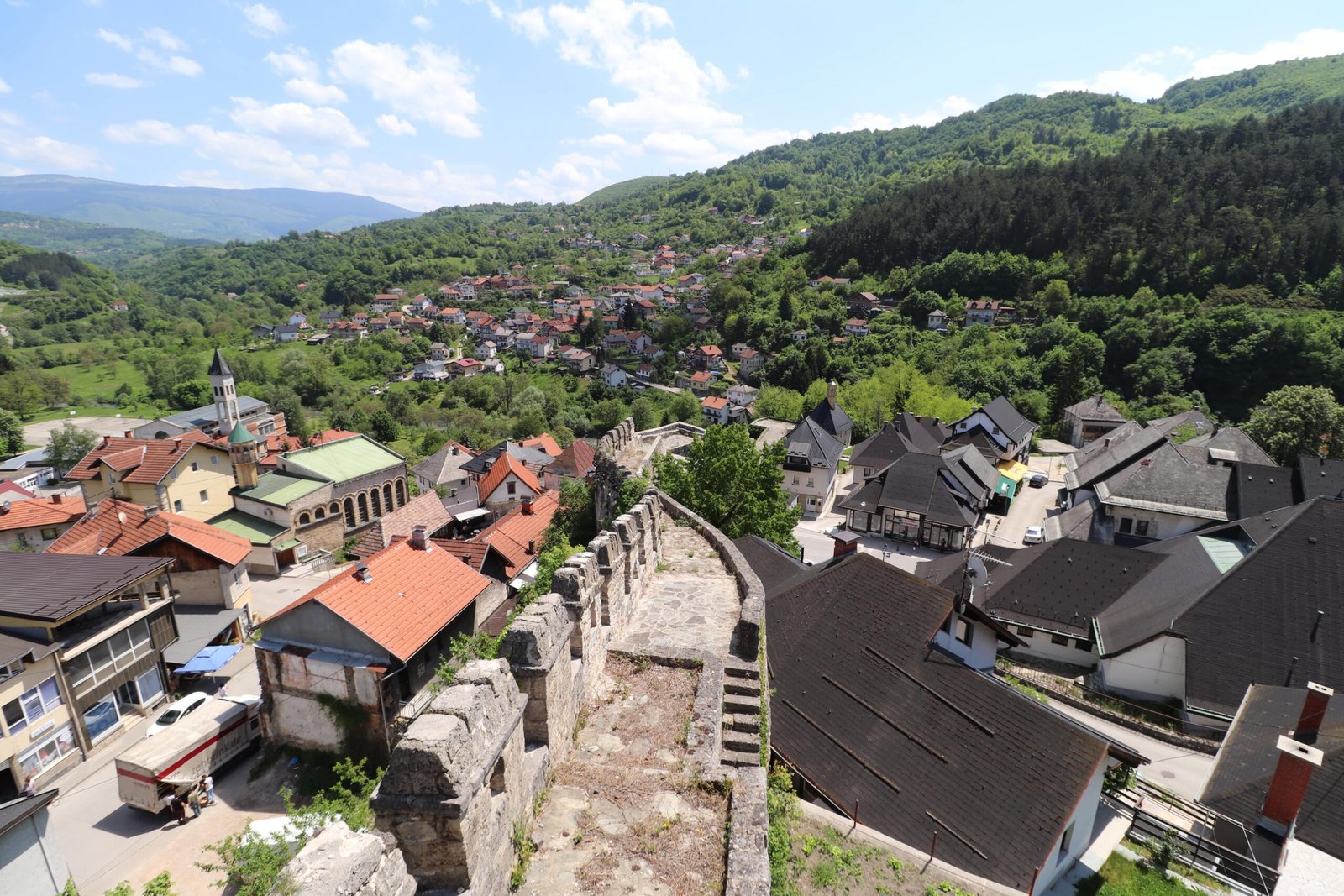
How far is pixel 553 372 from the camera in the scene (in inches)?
4350

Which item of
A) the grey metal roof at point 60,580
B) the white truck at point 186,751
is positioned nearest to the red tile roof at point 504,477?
the grey metal roof at point 60,580

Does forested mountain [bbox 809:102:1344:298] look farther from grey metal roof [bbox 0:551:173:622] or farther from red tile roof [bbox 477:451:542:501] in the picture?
grey metal roof [bbox 0:551:173:622]

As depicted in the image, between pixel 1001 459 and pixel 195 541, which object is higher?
pixel 195 541

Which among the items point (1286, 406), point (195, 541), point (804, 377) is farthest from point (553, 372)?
point (1286, 406)

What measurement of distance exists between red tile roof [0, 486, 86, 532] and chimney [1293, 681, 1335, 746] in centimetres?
Result: 5079

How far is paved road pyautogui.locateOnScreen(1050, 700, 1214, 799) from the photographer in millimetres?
17047

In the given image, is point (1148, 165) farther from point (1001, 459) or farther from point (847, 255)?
point (1001, 459)

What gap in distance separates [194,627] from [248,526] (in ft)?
37.6

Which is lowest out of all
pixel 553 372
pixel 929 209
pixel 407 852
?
pixel 553 372

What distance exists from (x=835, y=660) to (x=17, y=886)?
17345 mm

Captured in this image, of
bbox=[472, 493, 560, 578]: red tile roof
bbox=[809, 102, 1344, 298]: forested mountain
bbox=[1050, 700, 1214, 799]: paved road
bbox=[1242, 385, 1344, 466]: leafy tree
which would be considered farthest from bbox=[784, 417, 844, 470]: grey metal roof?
→ bbox=[809, 102, 1344, 298]: forested mountain

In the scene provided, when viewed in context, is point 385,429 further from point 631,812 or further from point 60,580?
point 631,812

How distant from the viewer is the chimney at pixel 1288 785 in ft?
41.0

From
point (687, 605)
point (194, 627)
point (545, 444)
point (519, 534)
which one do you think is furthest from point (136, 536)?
point (545, 444)
